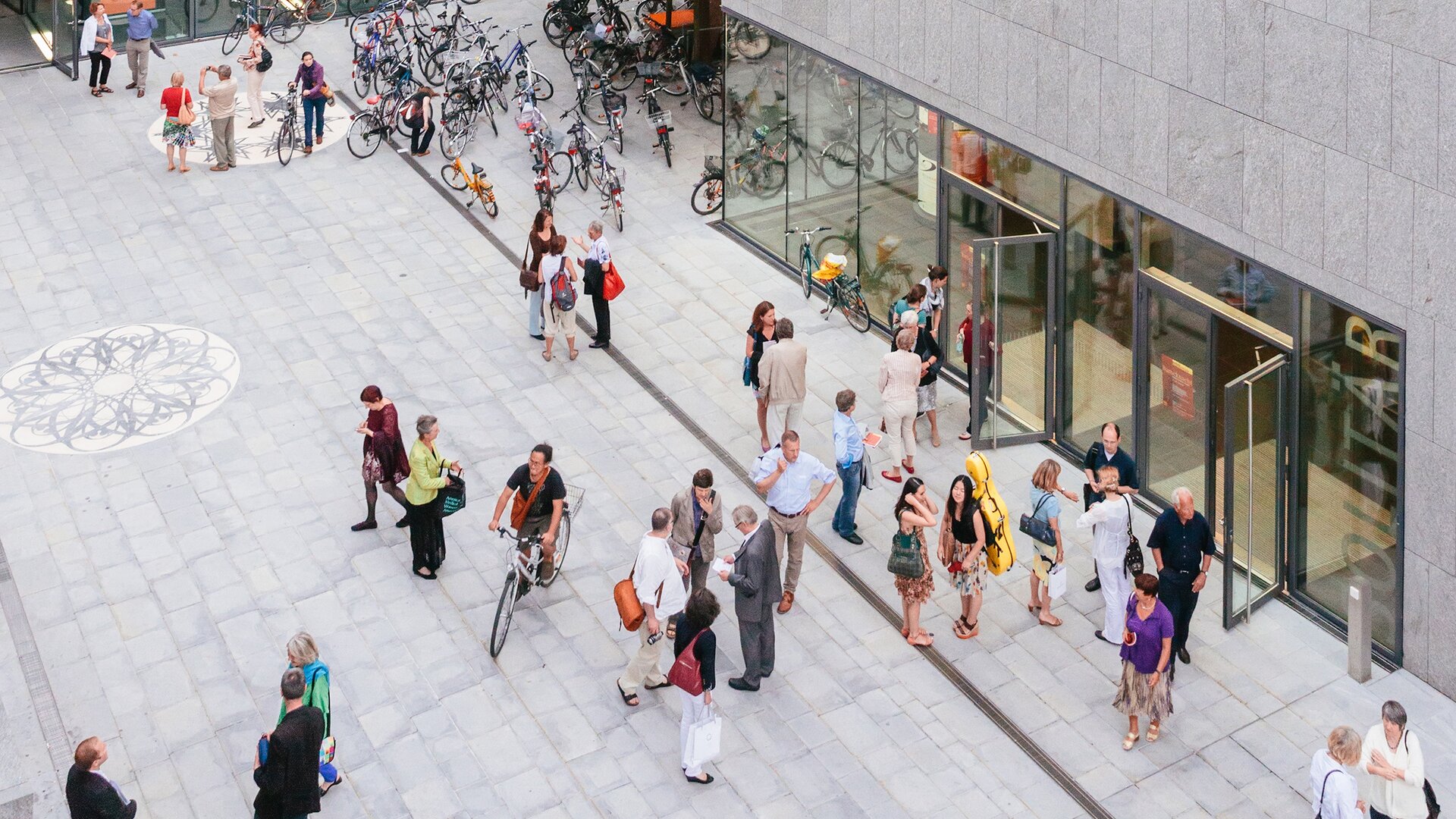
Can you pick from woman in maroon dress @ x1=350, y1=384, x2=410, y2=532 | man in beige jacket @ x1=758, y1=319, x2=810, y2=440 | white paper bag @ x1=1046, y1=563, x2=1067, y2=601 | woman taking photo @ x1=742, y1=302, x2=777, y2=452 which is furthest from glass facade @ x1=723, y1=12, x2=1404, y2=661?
woman in maroon dress @ x1=350, y1=384, x2=410, y2=532

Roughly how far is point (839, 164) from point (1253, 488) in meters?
6.86

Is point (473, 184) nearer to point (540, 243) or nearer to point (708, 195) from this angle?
point (708, 195)

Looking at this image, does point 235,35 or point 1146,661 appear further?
point 235,35

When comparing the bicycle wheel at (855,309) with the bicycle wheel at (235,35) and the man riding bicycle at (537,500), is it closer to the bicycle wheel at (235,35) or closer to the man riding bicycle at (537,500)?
the man riding bicycle at (537,500)

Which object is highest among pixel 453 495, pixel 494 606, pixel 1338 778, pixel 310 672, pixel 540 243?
pixel 540 243

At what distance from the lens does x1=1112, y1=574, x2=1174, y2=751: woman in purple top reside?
11484 mm

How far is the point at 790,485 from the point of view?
1325 centimetres

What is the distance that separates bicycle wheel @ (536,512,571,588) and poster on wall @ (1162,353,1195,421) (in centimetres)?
534

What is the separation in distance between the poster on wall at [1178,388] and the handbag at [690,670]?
549 cm

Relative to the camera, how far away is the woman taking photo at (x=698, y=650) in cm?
1106

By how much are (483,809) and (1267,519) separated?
22.1 feet

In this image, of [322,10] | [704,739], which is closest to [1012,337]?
[704,739]

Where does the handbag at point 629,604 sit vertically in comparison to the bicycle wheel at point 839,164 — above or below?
below

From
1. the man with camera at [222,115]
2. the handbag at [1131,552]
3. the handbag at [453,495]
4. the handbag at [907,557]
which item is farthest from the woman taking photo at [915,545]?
the man with camera at [222,115]
